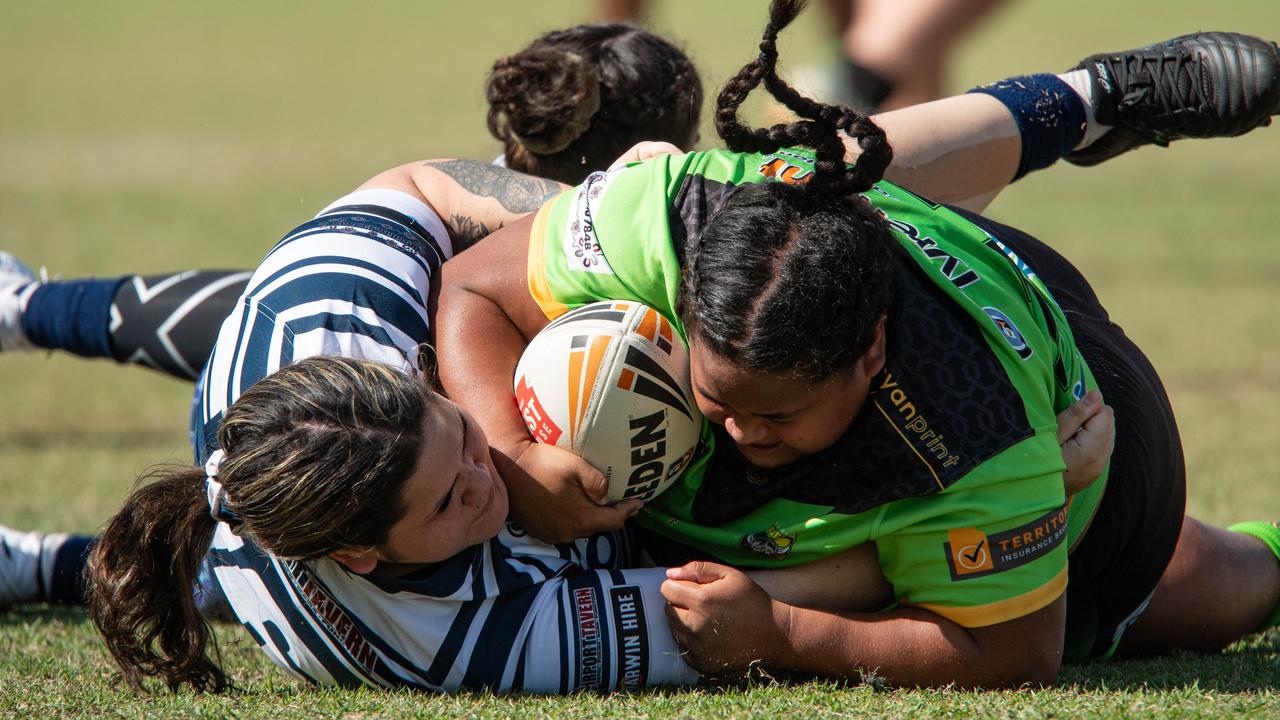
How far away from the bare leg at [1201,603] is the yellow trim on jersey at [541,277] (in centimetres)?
193

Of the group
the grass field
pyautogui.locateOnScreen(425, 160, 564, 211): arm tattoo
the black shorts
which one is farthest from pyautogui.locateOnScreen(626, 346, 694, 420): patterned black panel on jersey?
the black shorts

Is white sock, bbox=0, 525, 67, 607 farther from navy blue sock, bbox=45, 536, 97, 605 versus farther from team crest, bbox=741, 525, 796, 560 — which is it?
team crest, bbox=741, 525, 796, 560

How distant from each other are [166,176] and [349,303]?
47.9 feet

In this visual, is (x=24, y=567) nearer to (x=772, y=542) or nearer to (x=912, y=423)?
(x=772, y=542)

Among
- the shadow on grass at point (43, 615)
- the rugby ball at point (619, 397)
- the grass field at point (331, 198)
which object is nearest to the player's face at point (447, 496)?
the rugby ball at point (619, 397)

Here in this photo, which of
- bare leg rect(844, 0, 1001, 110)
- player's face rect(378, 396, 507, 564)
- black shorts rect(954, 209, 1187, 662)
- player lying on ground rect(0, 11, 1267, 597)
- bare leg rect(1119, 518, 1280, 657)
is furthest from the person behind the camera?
bare leg rect(844, 0, 1001, 110)

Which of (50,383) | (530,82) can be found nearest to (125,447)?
(50,383)

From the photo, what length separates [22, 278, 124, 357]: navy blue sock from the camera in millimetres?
4898

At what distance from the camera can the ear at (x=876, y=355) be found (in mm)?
3154

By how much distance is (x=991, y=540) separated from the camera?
125 inches

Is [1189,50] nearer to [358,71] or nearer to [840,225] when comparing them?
[840,225]

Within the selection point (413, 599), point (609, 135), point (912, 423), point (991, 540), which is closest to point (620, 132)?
point (609, 135)

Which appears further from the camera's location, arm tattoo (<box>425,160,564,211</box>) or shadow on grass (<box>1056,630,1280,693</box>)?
arm tattoo (<box>425,160,564,211</box>)

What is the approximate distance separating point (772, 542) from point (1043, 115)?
1.89 m
